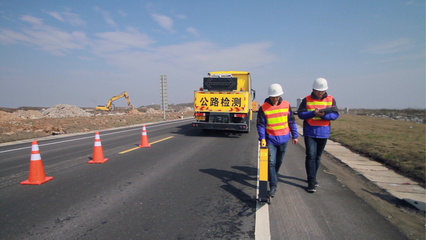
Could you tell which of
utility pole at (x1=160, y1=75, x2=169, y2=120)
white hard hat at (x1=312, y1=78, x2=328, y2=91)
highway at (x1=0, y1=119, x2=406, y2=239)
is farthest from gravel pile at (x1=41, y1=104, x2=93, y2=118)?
white hard hat at (x1=312, y1=78, x2=328, y2=91)

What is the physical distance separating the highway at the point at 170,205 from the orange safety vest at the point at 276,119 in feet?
3.96

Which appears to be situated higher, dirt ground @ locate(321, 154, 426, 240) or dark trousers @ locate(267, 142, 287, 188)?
dark trousers @ locate(267, 142, 287, 188)

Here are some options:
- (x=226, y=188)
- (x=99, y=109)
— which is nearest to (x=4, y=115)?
(x=99, y=109)

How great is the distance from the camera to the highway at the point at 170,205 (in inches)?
130

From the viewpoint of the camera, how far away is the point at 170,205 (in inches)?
163

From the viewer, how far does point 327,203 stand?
14.1 feet

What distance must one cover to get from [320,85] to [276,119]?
106cm

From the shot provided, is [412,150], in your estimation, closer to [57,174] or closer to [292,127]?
[292,127]

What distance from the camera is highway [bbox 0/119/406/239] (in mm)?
3309

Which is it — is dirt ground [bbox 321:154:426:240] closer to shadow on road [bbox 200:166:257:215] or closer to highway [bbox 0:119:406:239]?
highway [bbox 0:119:406:239]

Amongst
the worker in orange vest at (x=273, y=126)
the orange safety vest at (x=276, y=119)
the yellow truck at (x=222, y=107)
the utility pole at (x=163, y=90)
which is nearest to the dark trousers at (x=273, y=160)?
the worker in orange vest at (x=273, y=126)

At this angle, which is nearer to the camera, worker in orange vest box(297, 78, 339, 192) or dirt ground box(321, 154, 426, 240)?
dirt ground box(321, 154, 426, 240)

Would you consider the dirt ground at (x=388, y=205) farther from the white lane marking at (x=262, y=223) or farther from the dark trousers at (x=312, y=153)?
the white lane marking at (x=262, y=223)

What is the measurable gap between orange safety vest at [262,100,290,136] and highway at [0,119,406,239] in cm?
121
